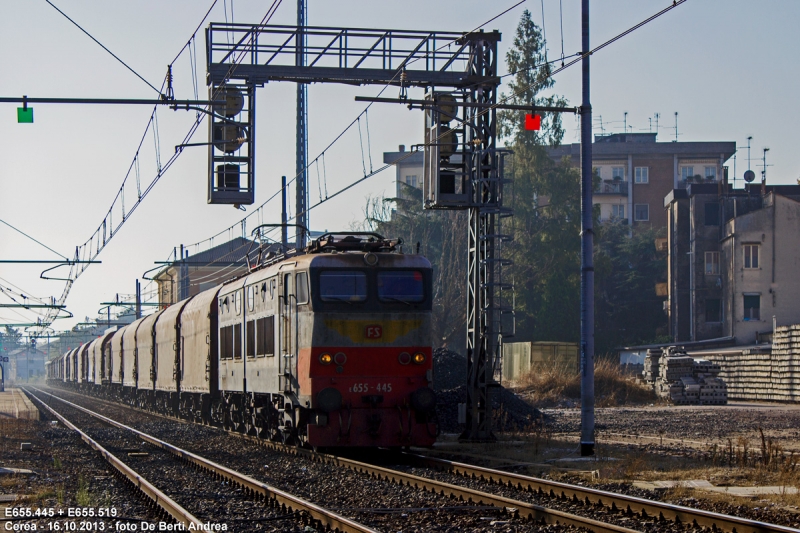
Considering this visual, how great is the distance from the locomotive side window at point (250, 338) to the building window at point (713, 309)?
45.0m

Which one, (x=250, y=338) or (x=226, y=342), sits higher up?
(x=250, y=338)

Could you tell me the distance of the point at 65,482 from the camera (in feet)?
46.4

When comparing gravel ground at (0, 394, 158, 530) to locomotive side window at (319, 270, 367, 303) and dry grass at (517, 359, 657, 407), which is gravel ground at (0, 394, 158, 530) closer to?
locomotive side window at (319, 270, 367, 303)

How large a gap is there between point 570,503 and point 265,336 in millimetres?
8605

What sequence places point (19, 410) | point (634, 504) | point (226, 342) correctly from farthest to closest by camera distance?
point (19, 410) → point (226, 342) → point (634, 504)

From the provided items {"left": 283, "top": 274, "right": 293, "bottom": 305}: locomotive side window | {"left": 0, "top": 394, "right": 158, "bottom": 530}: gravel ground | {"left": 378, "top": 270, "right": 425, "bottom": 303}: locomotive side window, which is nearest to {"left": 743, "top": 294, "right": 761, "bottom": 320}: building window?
{"left": 0, "top": 394, "right": 158, "bottom": 530}: gravel ground

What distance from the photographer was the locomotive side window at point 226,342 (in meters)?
21.6

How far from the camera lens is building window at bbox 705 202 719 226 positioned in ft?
194

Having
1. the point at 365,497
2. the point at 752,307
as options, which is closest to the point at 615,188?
the point at 752,307

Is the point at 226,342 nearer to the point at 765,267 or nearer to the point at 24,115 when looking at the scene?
the point at 24,115

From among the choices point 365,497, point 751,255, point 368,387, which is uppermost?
point 751,255

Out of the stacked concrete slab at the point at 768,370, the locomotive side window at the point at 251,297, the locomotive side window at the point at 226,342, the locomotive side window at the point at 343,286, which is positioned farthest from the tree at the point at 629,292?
the locomotive side window at the point at 343,286

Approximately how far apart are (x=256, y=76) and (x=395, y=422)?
24.8 feet

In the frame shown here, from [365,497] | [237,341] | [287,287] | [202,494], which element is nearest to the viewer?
[365,497]
